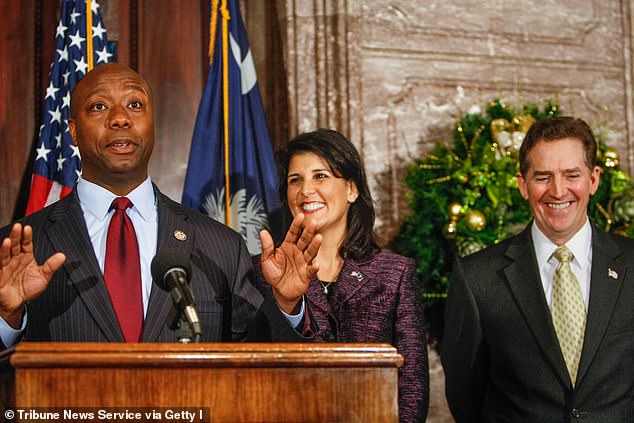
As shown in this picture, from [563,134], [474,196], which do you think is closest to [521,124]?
[474,196]

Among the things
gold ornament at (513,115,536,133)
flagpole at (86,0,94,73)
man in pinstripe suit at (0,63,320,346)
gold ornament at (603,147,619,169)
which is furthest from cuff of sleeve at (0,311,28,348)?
gold ornament at (603,147,619,169)

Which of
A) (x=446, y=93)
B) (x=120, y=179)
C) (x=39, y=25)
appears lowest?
(x=120, y=179)

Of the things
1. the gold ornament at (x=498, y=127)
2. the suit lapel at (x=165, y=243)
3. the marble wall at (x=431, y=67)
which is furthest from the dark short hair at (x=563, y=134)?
the marble wall at (x=431, y=67)

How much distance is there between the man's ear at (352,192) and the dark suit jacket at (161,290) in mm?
762

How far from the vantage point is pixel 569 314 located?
2996mm

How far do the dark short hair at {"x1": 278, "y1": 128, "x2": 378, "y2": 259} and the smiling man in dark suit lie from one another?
39 cm

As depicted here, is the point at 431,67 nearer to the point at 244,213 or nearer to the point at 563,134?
the point at 244,213

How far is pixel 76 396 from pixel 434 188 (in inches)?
113

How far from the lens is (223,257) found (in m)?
2.69

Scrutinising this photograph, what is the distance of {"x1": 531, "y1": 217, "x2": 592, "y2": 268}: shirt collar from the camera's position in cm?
312

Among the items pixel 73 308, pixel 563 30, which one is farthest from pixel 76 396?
pixel 563 30

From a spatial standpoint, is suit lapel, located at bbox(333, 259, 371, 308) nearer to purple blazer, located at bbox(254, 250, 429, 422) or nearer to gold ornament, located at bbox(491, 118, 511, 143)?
purple blazer, located at bbox(254, 250, 429, 422)

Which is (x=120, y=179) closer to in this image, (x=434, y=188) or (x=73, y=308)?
(x=73, y=308)

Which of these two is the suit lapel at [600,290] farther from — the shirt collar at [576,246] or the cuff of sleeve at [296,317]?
the cuff of sleeve at [296,317]
